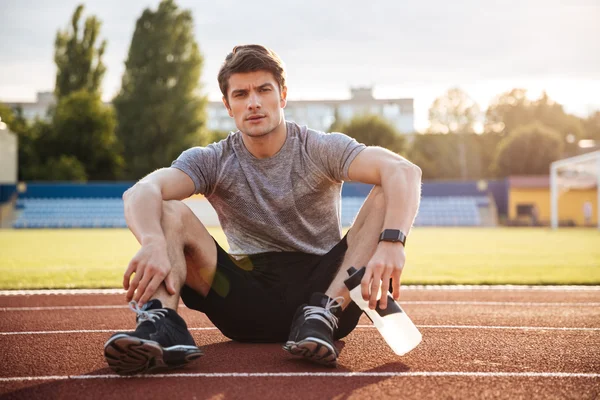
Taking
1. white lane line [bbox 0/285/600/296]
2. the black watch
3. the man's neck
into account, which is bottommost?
white lane line [bbox 0/285/600/296]

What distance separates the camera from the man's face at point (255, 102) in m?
3.68

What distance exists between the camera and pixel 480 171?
64.8 metres

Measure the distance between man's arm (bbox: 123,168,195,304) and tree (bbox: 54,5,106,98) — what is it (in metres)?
48.3

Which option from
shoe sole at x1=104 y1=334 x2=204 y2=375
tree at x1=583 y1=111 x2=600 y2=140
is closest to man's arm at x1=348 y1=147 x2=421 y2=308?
shoe sole at x1=104 y1=334 x2=204 y2=375

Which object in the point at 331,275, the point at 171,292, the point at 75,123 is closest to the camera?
the point at 171,292

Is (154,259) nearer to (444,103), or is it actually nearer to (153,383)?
(153,383)

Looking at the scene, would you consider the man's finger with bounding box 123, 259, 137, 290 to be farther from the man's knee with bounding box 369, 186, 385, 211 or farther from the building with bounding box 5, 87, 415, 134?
the building with bounding box 5, 87, 415, 134

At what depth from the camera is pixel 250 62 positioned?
12.0 feet

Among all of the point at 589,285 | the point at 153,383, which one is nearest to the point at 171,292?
the point at 153,383

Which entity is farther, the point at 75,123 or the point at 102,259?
the point at 75,123

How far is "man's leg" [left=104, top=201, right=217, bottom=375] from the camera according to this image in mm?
2871

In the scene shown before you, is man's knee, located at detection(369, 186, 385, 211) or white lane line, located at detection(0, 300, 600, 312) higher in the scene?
man's knee, located at detection(369, 186, 385, 211)

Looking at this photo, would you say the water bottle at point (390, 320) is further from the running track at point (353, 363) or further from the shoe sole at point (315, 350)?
the shoe sole at point (315, 350)

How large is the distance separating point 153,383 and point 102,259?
10.6 m
